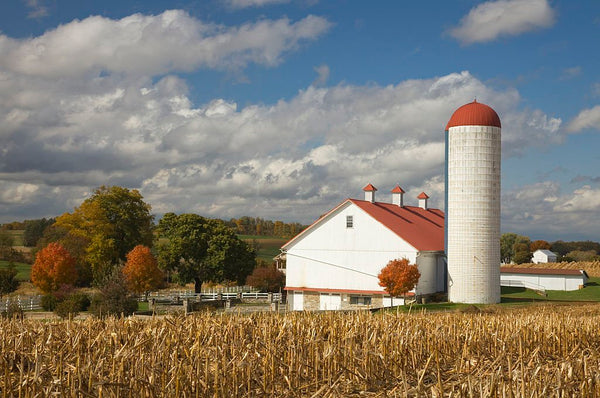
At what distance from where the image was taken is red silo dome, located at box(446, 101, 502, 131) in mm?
46719

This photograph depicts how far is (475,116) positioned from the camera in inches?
1842

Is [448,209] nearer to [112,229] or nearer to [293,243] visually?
[293,243]

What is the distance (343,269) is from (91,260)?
2723 cm

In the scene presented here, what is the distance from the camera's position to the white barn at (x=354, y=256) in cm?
4838

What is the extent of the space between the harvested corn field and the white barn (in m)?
31.0

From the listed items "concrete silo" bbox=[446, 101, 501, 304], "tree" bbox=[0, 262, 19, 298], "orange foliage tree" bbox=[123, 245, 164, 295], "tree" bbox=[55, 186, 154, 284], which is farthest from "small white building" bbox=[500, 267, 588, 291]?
"tree" bbox=[0, 262, 19, 298]

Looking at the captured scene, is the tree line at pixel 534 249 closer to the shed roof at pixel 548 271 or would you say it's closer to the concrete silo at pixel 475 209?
the shed roof at pixel 548 271

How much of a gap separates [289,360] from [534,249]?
11690 centimetres

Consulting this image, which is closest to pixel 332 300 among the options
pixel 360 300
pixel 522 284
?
pixel 360 300

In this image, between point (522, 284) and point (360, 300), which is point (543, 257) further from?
point (360, 300)

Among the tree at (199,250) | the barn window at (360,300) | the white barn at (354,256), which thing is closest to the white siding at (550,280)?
the white barn at (354,256)

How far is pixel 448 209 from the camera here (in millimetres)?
47781

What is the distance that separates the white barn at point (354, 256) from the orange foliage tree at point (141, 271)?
38.9 ft

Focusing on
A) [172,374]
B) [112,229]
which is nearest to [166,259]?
[112,229]
